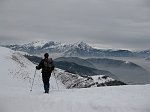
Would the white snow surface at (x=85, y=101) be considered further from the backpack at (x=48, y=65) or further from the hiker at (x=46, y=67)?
the backpack at (x=48, y=65)

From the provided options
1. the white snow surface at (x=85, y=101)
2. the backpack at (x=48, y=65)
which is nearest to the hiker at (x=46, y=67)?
the backpack at (x=48, y=65)

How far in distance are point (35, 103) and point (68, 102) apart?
2032mm

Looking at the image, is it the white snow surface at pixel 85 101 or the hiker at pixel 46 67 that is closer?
the white snow surface at pixel 85 101

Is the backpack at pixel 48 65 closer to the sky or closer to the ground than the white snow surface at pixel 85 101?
closer to the sky

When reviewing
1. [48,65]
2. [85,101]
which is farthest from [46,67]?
[85,101]

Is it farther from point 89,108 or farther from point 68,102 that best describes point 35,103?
point 89,108

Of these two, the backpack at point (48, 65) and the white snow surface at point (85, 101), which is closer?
the white snow surface at point (85, 101)

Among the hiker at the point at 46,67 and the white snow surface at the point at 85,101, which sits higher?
the hiker at the point at 46,67

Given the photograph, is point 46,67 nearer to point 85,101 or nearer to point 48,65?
point 48,65

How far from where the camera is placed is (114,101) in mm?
18609

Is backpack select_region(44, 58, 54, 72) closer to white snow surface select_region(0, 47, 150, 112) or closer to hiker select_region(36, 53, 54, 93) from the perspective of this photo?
hiker select_region(36, 53, 54, 93)

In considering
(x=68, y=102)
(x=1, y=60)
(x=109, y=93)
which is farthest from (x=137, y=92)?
(x=1, y=60)

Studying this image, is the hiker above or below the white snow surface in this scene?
above

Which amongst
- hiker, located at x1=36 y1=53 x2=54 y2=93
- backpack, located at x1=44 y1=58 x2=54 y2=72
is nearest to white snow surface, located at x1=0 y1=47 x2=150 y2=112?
hiker, located at x1=36 y1=53 x2=54 y2=93
